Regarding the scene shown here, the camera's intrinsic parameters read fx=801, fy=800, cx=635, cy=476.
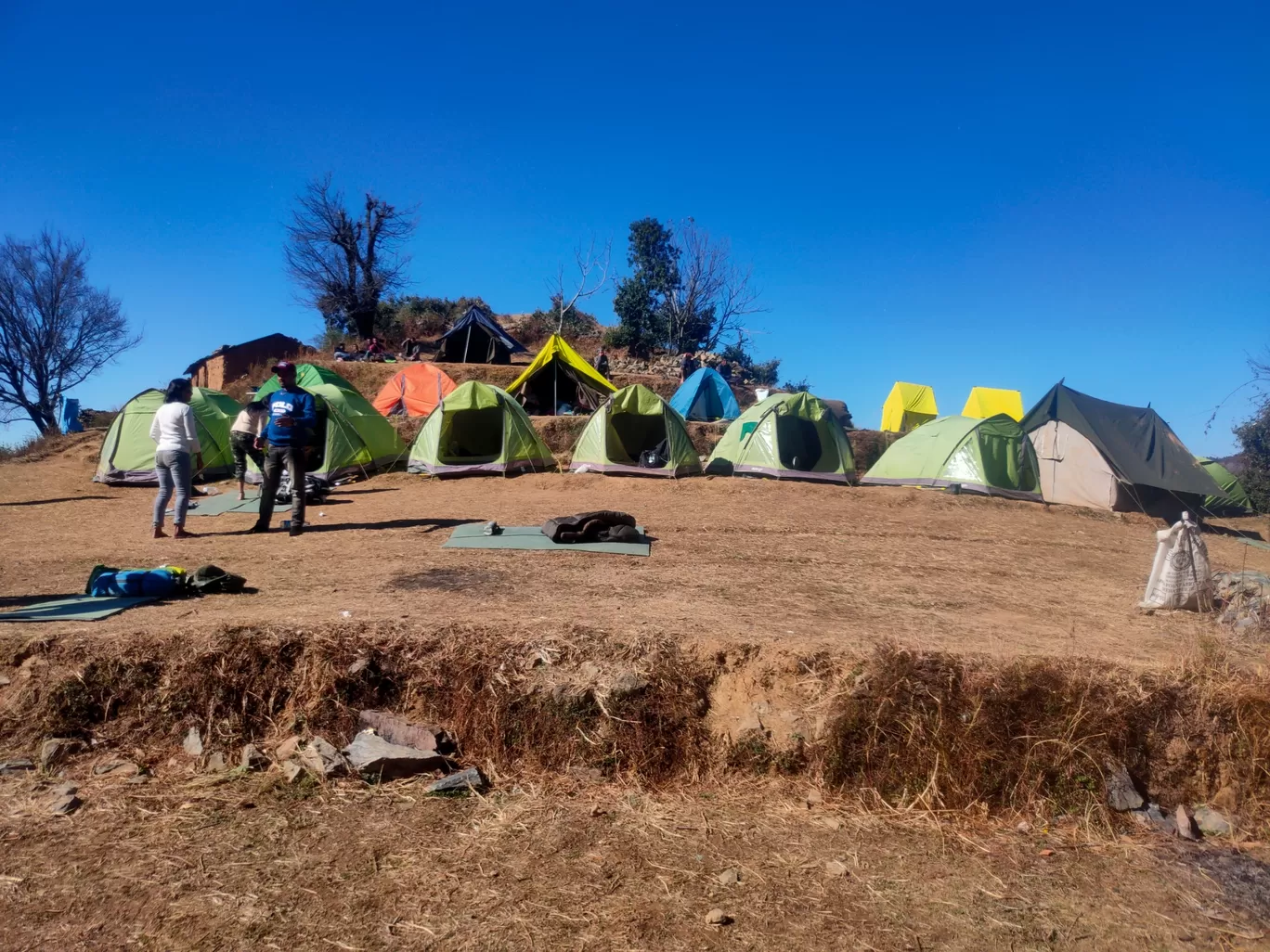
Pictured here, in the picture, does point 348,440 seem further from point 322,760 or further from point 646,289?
point 646,289

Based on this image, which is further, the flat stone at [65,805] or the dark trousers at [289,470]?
the dark trousers at [289,470]

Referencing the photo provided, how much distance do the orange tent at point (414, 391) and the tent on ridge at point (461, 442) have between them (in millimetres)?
6267

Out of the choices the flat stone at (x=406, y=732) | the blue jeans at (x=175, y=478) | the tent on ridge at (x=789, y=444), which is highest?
the tent on ridge at (x=789, y=444)

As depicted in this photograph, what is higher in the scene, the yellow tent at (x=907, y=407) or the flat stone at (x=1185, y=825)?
the yellow tent at (x=907, y=407)

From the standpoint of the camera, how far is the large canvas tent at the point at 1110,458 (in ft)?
52.2

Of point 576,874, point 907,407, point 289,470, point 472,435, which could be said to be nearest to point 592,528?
point 289,470

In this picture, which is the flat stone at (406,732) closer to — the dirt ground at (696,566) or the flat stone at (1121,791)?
the dirt ground at (696,566)

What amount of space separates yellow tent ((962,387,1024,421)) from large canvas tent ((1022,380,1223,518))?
12880 millimetres

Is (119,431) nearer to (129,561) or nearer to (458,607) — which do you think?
(129,561)

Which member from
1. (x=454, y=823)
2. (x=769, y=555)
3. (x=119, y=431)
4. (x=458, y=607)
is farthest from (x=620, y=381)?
(x=454, y=823)

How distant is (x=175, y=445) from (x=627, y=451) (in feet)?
30.2

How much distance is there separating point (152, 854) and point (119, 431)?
13.5m

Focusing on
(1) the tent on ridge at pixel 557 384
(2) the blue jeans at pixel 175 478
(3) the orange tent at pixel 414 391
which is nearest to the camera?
(2) the blue jeans at pixel 175 478

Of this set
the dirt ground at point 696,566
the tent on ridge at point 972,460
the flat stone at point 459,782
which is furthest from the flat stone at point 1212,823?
the tent on ridge at point 972,460
